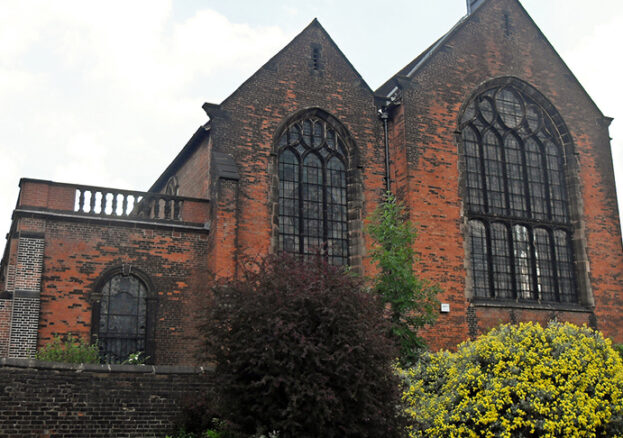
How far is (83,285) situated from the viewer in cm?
1912

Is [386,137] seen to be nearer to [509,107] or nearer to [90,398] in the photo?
[509,107]

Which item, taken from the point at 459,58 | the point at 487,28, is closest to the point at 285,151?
the point at 459,58

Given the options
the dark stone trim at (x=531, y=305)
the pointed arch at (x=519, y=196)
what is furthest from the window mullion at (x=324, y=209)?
the dark stone trim at (x=531, y=305)

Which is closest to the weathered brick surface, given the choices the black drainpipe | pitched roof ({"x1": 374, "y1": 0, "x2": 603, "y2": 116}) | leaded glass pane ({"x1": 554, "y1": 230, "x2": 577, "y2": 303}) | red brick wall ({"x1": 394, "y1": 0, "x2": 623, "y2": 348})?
red brick wall ({"x1": 394, "y1": 0, "x2": 623, "y2": 348})

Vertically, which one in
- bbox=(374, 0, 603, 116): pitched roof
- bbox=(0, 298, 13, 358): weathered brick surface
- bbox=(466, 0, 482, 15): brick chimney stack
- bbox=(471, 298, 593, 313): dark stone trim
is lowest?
bbox=(0, 298, 13, 358): weathered brick surface

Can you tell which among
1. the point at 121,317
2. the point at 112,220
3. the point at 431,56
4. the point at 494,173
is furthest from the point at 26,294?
the point at 494,173

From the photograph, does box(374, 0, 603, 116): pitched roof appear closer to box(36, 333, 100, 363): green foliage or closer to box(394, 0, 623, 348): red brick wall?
box(394, 0, 623, 348): red brick wall

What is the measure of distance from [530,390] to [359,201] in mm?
11833

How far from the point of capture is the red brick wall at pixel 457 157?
23.1m

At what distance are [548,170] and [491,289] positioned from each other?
5535 mm

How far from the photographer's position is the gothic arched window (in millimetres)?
22438

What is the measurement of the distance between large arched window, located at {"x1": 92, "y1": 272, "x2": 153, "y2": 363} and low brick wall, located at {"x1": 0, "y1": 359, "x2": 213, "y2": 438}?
6046mm

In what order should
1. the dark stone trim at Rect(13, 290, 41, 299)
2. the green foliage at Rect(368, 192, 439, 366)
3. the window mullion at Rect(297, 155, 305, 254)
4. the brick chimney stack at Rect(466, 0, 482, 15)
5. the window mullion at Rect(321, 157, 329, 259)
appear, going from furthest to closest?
the brick chimney stack at Rect(466, 0, 482, 15)
the window mullion at Rect(321, 157, 329, 259)
the window mullion at Rect(297, 155, 305, 254)
the green foliage at Rect(368, 192, 439, 366)
the dark stone trim at Rect(13, 290, 41, 299)

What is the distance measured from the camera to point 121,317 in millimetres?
19438
